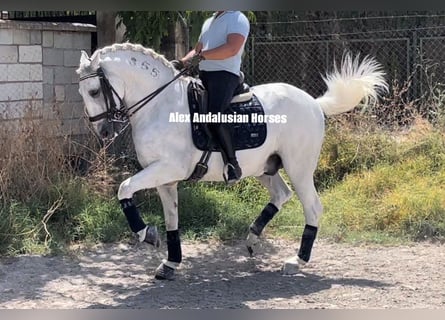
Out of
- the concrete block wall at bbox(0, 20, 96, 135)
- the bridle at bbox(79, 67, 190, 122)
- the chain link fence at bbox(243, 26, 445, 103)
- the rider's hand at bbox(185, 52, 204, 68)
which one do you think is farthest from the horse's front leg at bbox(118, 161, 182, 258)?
the chain link fence at bbox(243, 26, 445, 103)

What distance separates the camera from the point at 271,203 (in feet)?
17.9

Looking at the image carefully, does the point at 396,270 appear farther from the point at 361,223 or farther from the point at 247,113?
the point at 247,113

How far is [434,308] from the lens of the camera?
4.27 meters

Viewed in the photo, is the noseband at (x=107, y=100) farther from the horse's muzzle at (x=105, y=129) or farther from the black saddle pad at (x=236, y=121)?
the black saddle pad at (x=236, y=121)

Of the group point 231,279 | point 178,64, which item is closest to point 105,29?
point 178,64

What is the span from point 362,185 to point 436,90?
75.7 inches

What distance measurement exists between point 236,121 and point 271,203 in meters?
0.90

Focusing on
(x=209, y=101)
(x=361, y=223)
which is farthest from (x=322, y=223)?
(x=209, y=101)

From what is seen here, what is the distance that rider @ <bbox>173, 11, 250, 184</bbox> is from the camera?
4703 mm

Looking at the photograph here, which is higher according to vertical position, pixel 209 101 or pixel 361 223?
pixel 209 101

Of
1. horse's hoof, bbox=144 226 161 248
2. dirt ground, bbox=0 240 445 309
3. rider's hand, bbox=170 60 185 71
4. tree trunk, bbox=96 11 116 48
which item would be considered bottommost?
dirt ground, bbox=0 240 445 309

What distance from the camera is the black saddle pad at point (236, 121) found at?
4.77 meters

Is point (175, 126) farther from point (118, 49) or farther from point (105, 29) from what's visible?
point (105, 29)

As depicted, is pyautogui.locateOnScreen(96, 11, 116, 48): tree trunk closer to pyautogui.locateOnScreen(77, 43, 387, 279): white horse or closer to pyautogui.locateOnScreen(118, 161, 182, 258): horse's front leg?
pyautogui.locateOnScreen(77, 43, 387, 279): white horse
